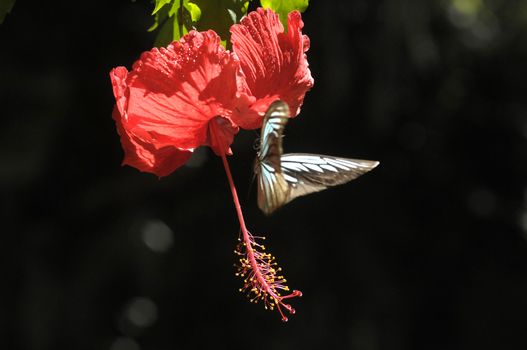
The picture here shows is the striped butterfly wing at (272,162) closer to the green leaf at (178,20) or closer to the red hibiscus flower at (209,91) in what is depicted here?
the red hibiscus flower at (209,91)

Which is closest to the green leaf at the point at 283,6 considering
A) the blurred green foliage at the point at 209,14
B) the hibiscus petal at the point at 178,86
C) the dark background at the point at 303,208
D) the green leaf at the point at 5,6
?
the blurred green foliage at the point at 209,14

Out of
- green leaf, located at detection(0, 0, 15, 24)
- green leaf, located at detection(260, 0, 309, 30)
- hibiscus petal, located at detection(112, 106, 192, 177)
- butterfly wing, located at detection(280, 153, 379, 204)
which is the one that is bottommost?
hibiscus petal, located at detection(112, 106, 192, 177)

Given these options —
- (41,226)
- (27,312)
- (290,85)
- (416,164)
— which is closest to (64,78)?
(41,226)

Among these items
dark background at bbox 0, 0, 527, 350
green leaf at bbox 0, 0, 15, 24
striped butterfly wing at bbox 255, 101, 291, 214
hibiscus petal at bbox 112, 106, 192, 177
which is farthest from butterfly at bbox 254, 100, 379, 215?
dark background at bbox 0, 0, 527, 350

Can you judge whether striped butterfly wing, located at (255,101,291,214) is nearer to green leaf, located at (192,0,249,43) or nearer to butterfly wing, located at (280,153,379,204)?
butterfly wing, located at (280,153,379,204)

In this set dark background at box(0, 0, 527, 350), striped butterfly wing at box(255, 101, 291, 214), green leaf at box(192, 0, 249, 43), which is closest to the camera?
striped butterfly wing at box(255, 101, 291, 214)

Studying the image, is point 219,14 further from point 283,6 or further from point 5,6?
point 5,6
